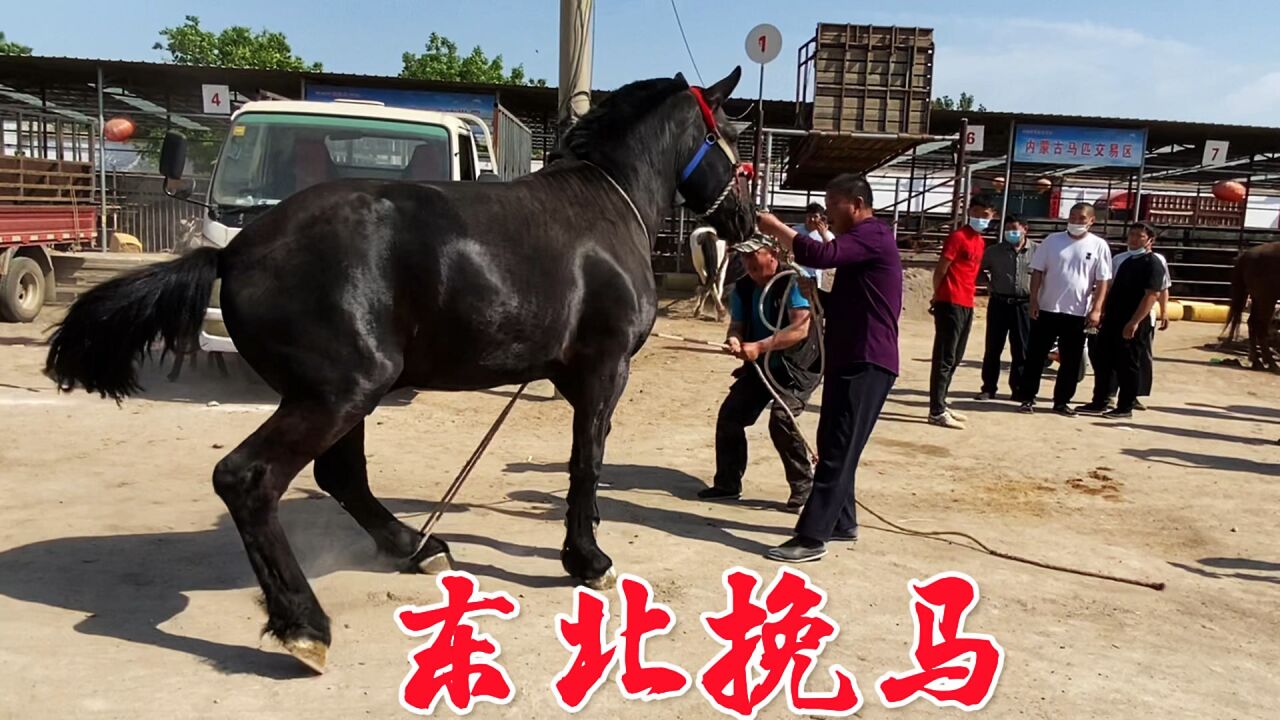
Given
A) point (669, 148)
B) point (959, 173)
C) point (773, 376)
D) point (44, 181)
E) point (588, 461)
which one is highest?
point (959, 173)

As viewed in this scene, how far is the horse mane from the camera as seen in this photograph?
14.4ft

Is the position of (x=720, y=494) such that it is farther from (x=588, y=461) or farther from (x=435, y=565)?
(x=435, y=565)

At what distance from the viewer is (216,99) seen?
59.3ft

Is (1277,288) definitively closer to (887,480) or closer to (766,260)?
(887,480)

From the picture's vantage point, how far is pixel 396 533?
4230 millimetres

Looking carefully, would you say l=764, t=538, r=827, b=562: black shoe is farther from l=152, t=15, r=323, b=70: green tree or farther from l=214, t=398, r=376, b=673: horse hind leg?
l=152, t=15, r=323, b=70: green tree

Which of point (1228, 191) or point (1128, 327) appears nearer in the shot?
point (1128, 327)

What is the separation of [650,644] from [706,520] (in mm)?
1784

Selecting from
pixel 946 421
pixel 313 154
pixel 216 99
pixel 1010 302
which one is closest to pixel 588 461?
pixel 946 421

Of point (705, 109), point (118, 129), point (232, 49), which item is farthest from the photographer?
point (232, 49)

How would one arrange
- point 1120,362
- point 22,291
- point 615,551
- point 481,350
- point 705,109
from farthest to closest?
point 22,291
point 1120,362
point 615,551
point 705,109
point 481,350

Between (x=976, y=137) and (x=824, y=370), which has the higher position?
(x=976, y=137)

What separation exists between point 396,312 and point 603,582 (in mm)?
1509

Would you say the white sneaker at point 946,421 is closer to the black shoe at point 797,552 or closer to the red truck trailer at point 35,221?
the black shoe at point 797,552
